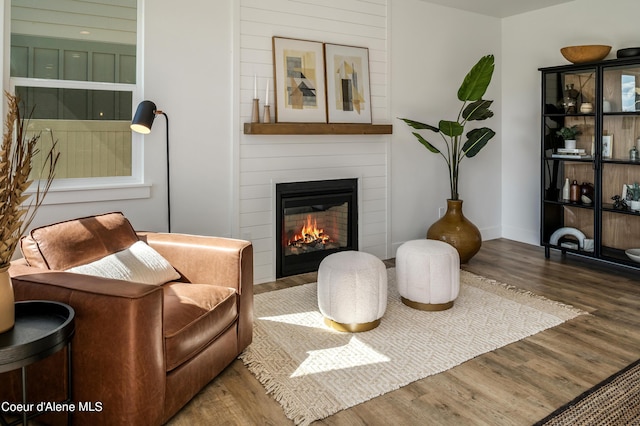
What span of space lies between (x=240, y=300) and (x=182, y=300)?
0.36 meters

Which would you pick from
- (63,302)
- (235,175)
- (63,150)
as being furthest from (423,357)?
(63,150)

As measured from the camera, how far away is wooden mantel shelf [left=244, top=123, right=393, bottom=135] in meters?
3.84

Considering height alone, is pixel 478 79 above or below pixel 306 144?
above

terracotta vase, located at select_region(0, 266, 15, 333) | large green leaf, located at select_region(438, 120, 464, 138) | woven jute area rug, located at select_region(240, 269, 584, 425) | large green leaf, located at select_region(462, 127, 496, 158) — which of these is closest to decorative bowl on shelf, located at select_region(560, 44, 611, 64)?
large green leaf, located at select_region(462, 127, 496, 158)

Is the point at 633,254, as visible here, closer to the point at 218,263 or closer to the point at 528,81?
the point at 528,81

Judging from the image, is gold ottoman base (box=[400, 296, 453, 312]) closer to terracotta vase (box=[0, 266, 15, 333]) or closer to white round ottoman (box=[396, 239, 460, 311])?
white round ottoman (box=[396, 239, 460, 311])

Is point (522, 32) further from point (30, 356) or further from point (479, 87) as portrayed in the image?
point (30, 356)

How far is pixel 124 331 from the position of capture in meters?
1.78

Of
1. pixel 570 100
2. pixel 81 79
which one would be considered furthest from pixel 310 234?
pixel 570 100

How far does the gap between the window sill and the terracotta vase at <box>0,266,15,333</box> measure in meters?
1.68

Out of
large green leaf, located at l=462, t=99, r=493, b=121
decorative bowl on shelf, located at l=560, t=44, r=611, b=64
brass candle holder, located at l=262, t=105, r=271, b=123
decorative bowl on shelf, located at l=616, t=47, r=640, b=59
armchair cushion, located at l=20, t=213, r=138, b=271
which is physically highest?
decorative bowl on shelf, located at l=560, t=44, r=611, b=64

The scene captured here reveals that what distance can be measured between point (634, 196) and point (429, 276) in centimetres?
233

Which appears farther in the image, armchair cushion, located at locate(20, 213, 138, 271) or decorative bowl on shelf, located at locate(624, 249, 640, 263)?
decorative bowl on shelf, located at locate(624, 249, 640, 263)

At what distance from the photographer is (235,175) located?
3916mm
